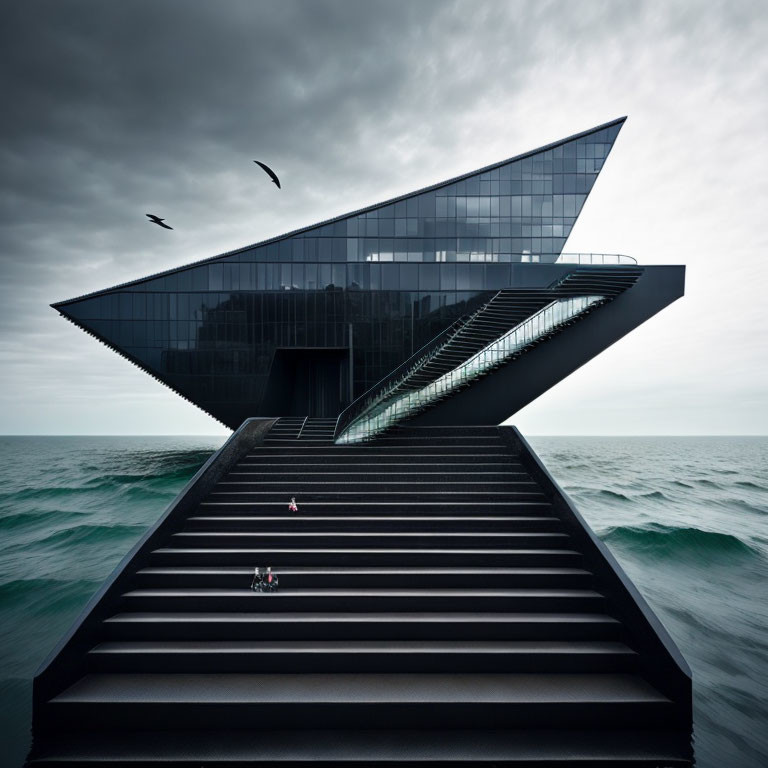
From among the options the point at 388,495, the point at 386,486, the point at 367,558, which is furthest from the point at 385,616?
the point at 386,486

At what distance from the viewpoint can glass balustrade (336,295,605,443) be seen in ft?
39.0

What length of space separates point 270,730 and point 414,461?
251 inches

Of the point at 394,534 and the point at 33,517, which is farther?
the point at 33,517

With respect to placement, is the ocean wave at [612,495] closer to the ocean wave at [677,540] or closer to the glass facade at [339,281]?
the ocean wave at [677,540]

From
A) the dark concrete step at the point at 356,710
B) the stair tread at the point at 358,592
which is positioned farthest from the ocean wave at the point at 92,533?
the dark concrete step at the point at 356,710

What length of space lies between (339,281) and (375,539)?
1369cm

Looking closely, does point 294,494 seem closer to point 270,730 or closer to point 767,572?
point 270,730

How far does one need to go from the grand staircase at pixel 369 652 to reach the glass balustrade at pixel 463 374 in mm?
3311

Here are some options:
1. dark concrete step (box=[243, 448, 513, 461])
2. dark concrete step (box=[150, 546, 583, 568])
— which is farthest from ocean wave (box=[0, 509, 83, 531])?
dark concrete step (box=[150, 546, 583, 568])

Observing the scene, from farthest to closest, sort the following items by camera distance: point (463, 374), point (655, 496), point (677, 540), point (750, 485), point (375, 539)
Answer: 1. point (750, 485)
2. point (655, 496)
3. point (677, 540)
4. point (463, 374)
5. point (375, 539)

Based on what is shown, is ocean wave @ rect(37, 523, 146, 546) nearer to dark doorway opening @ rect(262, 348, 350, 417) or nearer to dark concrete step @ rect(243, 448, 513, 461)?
dark doorway opening @ rect(262, 348, 350, 417)

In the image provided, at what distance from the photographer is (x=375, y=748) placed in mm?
4895

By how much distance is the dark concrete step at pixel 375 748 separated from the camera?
4754 mm

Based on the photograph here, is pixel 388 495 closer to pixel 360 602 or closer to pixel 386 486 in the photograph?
pixel 386 486
